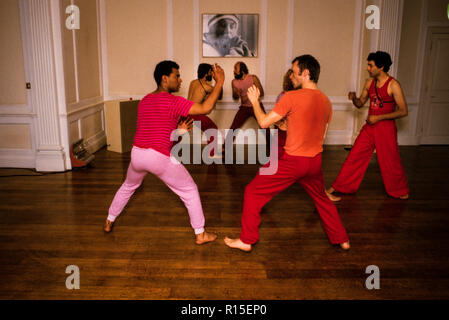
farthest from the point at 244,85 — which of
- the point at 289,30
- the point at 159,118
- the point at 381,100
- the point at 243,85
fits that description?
the point at 159,118

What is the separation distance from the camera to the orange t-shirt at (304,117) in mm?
2674

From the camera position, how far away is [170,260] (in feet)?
9.66

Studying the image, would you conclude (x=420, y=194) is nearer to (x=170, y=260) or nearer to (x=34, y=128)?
(x=170, y=260)

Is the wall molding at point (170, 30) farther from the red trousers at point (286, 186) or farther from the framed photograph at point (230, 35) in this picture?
the red trousers at point (286, 186)

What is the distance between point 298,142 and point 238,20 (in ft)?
16.4

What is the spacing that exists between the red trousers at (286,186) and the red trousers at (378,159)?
4.85 ft

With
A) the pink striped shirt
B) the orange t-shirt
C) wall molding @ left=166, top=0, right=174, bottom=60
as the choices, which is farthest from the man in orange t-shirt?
wall molding @ left=166, top=0, right=174, bottom=60

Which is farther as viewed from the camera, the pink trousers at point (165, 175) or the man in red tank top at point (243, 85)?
the man in red tank top at point (243, 85)

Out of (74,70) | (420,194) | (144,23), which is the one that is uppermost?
(144,23)

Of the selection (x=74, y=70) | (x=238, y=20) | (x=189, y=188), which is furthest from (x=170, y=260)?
(x=238, y=20)

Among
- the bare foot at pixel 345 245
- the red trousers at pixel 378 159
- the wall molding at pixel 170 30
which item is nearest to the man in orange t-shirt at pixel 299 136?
the bare foot at pixel 345 245

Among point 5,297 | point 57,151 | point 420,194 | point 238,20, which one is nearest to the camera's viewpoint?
point 5,297

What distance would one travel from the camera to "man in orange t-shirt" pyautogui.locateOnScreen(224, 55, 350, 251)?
2678 millimetres

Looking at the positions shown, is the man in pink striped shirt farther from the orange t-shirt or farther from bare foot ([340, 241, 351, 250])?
bare foot ([340, 241, 351, 250])
